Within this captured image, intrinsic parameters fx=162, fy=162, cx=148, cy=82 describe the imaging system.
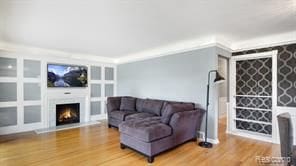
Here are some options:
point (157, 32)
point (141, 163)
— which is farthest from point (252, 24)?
point (141, 163)

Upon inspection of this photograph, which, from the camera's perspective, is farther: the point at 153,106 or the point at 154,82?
the point at 154,82

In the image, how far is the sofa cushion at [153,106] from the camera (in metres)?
4.25

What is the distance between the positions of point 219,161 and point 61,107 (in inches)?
181

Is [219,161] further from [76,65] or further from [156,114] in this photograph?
[76,65]

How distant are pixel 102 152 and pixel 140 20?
8.19ft

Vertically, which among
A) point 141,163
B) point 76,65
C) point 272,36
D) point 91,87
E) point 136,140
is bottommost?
point 141,163

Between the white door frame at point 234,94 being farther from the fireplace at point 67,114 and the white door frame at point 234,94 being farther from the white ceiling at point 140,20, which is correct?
the fireplace at point 67,114

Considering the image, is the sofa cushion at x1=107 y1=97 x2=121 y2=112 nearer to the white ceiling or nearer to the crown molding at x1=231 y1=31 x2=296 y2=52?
the white ceiling

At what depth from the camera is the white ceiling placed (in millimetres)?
2223

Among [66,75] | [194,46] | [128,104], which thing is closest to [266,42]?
[194,46]

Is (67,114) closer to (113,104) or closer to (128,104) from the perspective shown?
(113,104)

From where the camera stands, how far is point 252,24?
115 inches

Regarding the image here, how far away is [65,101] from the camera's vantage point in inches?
200

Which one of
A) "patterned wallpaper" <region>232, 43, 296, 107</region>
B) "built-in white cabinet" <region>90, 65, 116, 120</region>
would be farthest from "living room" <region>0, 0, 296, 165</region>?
"built-in white cabinet" <region>90, 65, 116, 120</region>
